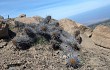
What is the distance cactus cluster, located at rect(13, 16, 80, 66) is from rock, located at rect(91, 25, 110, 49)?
1522 mm

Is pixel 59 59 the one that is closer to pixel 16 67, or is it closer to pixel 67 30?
pixel 16 67

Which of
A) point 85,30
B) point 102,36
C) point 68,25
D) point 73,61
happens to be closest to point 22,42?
point 73,61

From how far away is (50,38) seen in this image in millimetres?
15828

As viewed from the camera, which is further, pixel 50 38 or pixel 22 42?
pixel 50 38

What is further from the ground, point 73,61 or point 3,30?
point 3,30

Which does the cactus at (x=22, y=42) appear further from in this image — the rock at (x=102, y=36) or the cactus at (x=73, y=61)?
the rock at (x=102, y=36)

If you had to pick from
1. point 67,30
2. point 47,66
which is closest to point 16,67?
point 47,66

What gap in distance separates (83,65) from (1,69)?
12.6 ft

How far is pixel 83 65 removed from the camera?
13.8 meters

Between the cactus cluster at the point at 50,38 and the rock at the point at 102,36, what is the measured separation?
1.52 meters

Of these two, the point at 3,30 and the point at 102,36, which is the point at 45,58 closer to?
the point at 3,30

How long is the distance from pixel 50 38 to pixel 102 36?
3736 millimetres

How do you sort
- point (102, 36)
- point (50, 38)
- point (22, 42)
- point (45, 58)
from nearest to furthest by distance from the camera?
point (45, 58), point (22, 42), point (50, 38), point (102, 36)

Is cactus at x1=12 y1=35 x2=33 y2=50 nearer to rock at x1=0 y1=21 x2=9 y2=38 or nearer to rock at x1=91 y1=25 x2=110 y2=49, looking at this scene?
rock at x1=0 y1=21 x2=9 y2=38
